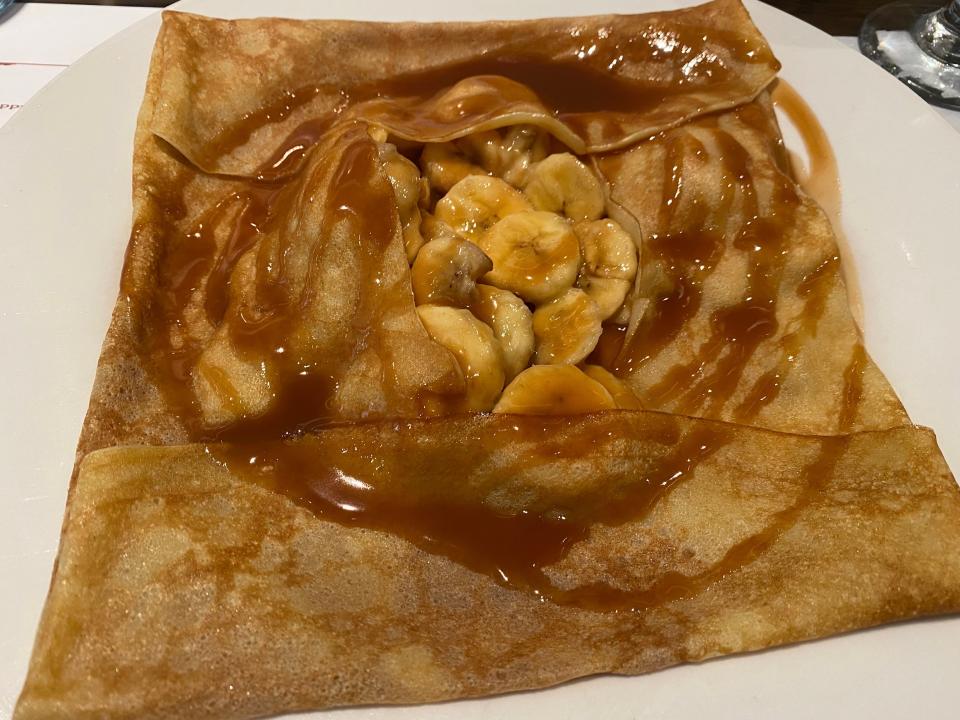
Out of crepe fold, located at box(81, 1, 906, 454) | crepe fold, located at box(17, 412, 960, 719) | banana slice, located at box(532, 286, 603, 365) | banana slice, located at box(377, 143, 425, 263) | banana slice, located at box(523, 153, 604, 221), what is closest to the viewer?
crepe fold, located at box(17, 412, 960, 719)

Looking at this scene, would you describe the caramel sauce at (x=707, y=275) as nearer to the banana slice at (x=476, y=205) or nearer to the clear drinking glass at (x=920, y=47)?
the banana slice at (x=476, y=205)

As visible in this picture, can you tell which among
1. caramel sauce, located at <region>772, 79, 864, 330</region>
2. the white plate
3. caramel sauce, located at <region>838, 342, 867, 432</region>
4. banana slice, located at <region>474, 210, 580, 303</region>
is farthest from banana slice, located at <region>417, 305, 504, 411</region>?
caramel sauce, located at <region>772, 79, 864, 330</region>

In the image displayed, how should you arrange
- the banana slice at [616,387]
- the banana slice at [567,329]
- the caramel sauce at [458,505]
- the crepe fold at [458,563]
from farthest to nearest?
1. the banana slice at [567,329]
2. the banana slice at [616,387]
3. the caramel sauce at [458,505]
4. the crepe fold at [458,563]

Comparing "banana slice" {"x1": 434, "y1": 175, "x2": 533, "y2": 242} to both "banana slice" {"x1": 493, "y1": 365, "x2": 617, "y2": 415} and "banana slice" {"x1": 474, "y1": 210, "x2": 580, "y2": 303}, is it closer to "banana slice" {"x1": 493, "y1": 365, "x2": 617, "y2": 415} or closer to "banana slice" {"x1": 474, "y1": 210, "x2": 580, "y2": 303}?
"banana slice" {"x1": 474, "y1": 210, "x2": 580, "y2": 303}

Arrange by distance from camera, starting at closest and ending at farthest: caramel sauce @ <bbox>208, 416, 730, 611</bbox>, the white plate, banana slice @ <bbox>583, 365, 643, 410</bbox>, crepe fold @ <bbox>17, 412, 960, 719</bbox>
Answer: crepe fold @ <bbox>17, 412, 960, 719</bbox> < the white plate < caramel sauce @ <bbox>208, 416, 730, 611</bbox> < banana slice @ <bbox>583, 365, 643, 410</bbox>

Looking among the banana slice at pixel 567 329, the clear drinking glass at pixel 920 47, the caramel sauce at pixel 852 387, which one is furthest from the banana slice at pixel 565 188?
the clear drinking glass at pixel 920 47

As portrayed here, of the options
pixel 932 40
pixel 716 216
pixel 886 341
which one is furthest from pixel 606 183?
pixel 932 40

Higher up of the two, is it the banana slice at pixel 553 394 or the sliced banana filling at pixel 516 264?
the sliced banana filling at pixel 516 264
